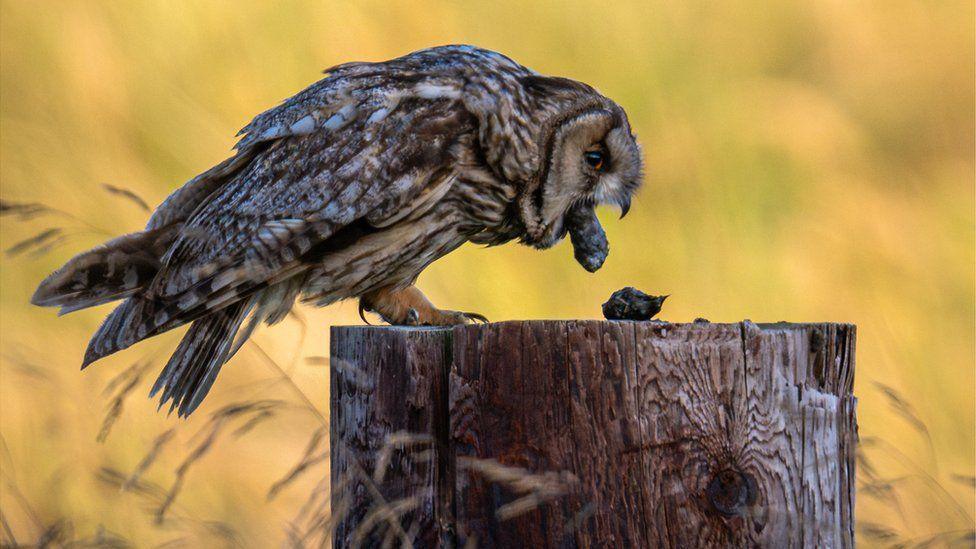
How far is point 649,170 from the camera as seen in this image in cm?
525

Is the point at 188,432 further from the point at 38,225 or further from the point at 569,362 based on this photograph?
the point at 569,362

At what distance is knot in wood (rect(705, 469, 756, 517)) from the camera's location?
1792 millimetres

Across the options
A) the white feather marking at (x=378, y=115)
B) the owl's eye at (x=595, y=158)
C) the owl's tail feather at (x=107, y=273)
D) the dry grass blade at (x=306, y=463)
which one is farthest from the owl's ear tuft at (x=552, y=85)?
the dry grass blade at (x=306, y=463)

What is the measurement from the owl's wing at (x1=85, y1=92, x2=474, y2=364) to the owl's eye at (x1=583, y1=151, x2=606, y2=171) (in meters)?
0.38

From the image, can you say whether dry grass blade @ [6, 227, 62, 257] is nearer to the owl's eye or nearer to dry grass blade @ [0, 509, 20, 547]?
dry grass blade @ [0, 509, 20, 547]

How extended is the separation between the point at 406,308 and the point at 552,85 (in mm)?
840

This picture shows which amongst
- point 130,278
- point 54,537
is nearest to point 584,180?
point 130,278

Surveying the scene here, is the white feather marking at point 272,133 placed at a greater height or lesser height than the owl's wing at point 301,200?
greater

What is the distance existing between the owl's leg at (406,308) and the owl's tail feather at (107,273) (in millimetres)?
676

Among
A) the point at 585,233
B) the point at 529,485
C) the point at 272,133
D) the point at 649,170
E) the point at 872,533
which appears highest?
the point at 649,170

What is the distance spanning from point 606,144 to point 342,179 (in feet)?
2.65

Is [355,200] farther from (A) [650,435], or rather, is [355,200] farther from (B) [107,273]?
(A) [650,435]

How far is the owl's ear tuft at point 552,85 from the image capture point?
321 centimetres

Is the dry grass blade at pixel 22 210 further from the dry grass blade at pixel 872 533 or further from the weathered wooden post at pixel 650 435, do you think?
the dry grass blade at pixel 872 533
